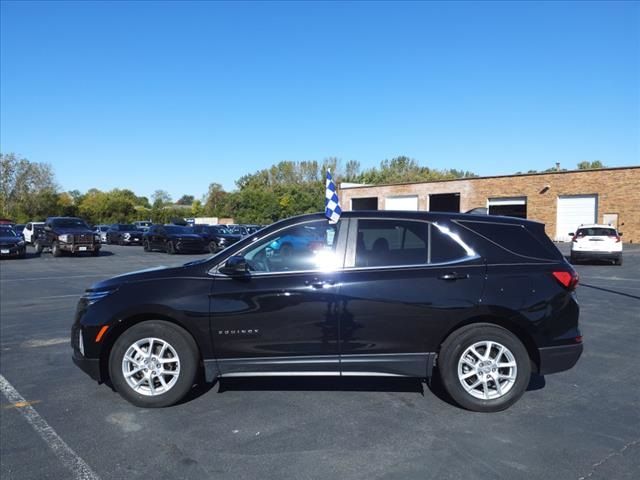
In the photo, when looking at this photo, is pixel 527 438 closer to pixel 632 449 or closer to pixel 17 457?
pixel 632 449

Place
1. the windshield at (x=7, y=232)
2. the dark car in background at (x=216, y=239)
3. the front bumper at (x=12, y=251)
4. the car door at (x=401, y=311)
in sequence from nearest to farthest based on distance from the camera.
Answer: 1. the car door at (x=401, y=311)
2. the front bumper at (x=12, y=251)
3. the windshield at (x=7, y=232)
4. the dark car in background at (x=216, y=239)

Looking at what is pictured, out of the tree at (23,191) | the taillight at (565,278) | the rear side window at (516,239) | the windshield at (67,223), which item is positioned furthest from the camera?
the tree at (23,191)

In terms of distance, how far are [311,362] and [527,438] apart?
1867mm

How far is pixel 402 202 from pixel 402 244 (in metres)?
44.5

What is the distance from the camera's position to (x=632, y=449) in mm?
3729

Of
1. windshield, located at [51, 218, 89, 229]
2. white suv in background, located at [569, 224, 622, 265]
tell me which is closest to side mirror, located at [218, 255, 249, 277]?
white suv in background, located at [569, 224, 622, 265]

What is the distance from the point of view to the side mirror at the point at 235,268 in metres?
4.54

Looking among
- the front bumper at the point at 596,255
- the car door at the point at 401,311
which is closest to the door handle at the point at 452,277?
the car door at the point at 401,311

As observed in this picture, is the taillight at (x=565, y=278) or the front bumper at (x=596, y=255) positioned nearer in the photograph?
the taillight at (x=565, y=278)

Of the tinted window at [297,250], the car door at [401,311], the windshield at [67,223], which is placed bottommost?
the car door at [401,311]

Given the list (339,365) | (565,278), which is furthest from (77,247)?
(565,278)

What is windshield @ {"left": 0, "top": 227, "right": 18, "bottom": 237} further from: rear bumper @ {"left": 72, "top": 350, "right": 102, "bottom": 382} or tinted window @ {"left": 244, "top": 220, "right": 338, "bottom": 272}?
tinted window @ {"left": 244, "top": 220, "right": 338, "bottom": 272}

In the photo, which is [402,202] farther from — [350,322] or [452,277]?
[350,322]

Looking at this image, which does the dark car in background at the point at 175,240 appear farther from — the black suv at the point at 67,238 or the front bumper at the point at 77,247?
the front bumper at the point at 77,247
